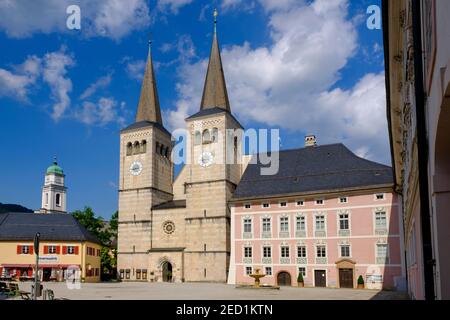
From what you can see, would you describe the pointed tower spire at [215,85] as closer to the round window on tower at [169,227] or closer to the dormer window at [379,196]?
the round window on tower at [169,227]

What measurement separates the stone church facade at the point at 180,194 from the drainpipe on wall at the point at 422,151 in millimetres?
46225

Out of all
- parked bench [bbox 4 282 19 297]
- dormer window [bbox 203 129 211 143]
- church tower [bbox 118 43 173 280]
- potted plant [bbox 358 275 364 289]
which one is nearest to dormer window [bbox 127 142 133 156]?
church tower [bbox 118 43 173 280]

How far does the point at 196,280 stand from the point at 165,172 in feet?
50.7

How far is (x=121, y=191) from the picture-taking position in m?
62.8

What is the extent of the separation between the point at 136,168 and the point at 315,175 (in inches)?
917

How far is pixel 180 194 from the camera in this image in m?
65.4

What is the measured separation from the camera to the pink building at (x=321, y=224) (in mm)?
43844

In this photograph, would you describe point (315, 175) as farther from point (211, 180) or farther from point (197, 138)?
point (197, 138)

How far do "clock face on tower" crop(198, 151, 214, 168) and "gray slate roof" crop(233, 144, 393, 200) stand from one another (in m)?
4.37

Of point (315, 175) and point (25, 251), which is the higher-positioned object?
point (315, 175)

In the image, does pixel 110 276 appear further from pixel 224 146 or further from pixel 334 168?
pixel 334 168

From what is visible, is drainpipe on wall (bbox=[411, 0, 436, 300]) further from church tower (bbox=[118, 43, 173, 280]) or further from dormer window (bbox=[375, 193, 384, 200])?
church tower (bbox=[118, 43, 173, 280])

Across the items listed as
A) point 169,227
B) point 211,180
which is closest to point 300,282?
point 211,180
